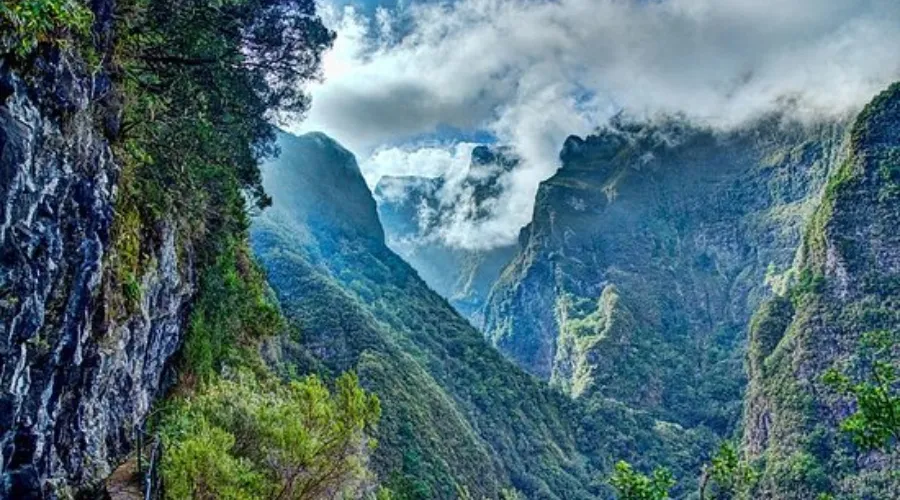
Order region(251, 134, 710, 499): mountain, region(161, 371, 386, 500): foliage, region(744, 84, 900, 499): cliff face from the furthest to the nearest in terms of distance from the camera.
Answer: region(744, 84, 900, 499): cliff face, region(251, 134, 710, 499): mountain, region(161, 371, 386, 500): foliage

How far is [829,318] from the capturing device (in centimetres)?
12244

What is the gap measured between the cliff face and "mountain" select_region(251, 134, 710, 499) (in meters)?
27.5

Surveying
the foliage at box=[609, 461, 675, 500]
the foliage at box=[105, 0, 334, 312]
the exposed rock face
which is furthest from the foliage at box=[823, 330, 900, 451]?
the foliage at box=[105, 0, 334, 312]

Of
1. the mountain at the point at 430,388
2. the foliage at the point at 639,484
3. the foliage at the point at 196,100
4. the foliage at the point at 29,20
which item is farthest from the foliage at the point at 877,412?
the mountain at the point at 430,388

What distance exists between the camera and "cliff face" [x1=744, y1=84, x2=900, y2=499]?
4146 inches

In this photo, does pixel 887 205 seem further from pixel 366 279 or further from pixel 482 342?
pixel 366 279

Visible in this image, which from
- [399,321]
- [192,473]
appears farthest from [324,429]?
[399,321]

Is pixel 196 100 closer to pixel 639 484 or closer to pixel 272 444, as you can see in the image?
pixel 272 444

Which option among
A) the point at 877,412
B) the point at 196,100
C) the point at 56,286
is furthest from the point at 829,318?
the point at 56,286

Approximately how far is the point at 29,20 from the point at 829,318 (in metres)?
134

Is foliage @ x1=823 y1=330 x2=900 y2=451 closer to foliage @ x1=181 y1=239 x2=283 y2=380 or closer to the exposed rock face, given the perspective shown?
the exposed rock face

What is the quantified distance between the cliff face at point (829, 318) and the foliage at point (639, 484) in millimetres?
99597

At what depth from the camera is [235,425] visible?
17.3 meters

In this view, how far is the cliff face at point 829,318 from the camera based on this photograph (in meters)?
105
